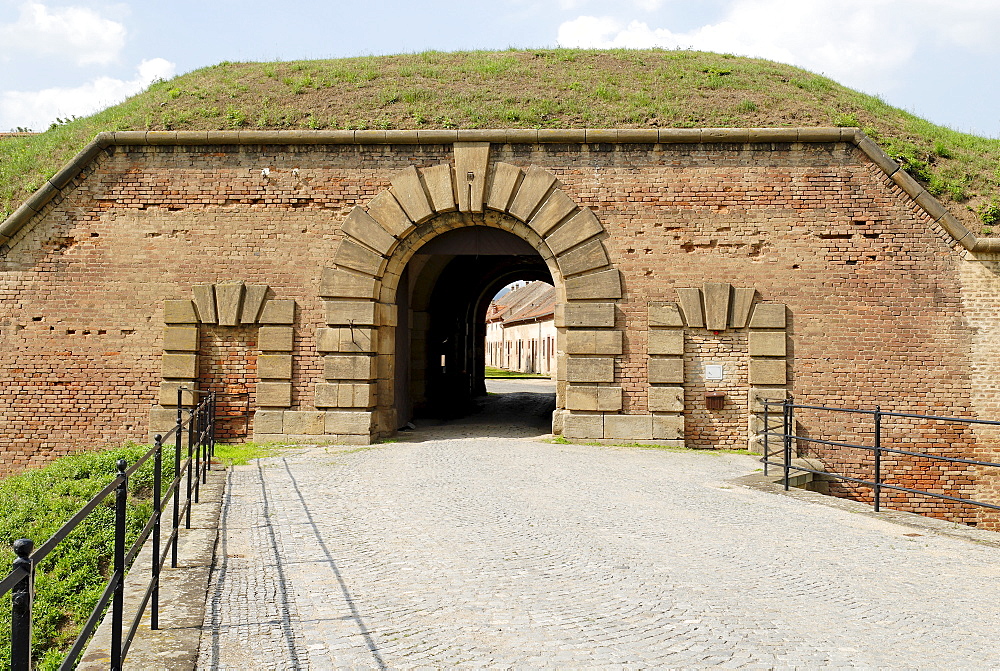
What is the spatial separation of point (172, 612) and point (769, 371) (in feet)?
33.5

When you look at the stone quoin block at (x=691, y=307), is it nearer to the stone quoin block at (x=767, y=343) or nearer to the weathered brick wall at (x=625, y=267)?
the weathered brick wall at (x=625, y=267)

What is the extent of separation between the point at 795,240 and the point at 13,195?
45.5 ft

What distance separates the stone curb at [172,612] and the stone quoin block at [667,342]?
25.9ft

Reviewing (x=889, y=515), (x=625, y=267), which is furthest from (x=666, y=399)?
(x=889, y=515)

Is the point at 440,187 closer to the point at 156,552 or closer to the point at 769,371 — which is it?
the point at 769,371

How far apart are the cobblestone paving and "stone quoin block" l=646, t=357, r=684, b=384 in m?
3.57

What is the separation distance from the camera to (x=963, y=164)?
13.2 m

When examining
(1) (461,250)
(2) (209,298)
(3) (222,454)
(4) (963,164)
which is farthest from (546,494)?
(4) (963,164)

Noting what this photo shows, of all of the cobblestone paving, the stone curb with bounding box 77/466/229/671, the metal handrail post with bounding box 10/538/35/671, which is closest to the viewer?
the metal handrail post with bounding box 10/538/35/671

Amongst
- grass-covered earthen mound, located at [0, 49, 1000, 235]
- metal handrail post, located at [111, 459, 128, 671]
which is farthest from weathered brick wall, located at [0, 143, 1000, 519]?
metal handrail post, located at [111, 459, 128, 671]

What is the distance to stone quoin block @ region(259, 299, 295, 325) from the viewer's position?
12.6 m

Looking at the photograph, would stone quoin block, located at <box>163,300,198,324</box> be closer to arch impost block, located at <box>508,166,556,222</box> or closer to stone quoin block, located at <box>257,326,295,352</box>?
stone quoin block, located at <box>257,326,295,352</box>

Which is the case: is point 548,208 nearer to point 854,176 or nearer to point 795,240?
point 795,240

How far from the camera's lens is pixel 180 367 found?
1252 centimetres
